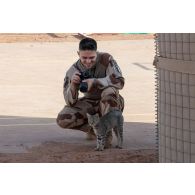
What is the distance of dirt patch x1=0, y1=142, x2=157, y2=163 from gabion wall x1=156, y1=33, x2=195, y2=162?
99cm

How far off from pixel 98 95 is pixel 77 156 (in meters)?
0.86

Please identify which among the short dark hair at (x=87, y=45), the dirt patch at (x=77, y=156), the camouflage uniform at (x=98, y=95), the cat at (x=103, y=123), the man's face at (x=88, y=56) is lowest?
the dirt patch at (x=77, y=156)

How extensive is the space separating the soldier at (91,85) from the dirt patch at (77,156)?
297mm

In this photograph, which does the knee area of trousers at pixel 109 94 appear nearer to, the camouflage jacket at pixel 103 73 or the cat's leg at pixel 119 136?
the camouflage jacket at pixel 103 73

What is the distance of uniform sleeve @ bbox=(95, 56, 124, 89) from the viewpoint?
690 cm

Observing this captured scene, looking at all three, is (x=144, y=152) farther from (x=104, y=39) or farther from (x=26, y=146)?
(x=104, y=39)

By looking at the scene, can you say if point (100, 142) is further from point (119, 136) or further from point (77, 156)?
point (77, 156)

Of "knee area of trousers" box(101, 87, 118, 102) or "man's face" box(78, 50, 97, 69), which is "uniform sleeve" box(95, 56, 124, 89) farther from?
"man's face" box(78, 50, 97, 69)

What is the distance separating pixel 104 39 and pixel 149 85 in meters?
11.8

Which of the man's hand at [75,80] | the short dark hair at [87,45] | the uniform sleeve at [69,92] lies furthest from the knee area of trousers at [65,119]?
the short dark hair at [87,45]

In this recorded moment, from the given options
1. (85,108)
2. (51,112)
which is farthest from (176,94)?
(51,112)

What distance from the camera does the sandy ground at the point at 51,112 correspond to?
6691 mm

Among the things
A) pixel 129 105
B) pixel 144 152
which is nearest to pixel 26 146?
pixel 144 152
